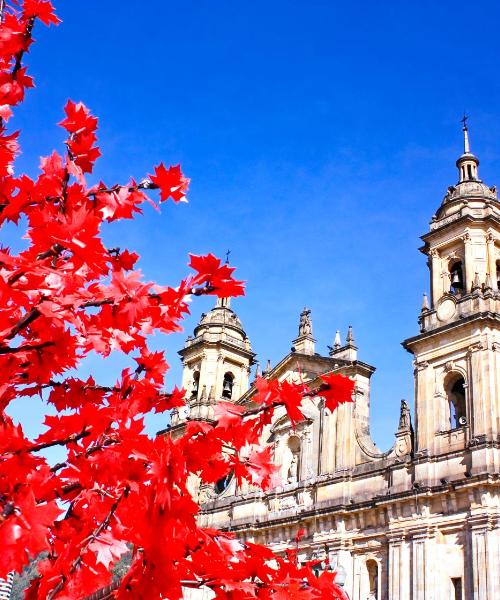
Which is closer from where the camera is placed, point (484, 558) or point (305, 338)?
point (484, 558)

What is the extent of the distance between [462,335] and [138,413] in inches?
745

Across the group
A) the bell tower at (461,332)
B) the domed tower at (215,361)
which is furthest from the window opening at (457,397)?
the domed tower at (215,361)

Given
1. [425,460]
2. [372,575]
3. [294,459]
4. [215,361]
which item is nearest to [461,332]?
[425,460]

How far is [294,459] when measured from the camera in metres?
27.0

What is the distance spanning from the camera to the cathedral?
63.2ft

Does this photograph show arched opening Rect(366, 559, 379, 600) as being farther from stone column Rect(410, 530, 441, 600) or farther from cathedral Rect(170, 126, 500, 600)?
stone column Rect(410, 530, 441, 600)

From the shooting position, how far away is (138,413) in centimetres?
405

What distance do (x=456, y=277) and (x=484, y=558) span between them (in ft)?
31.0

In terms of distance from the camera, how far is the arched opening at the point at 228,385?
33.8m

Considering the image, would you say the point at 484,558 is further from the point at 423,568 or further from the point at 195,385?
the point at 195,385

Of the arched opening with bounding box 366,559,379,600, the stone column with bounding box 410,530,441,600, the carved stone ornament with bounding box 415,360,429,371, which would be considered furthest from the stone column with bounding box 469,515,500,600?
the carved stone ornament with bounding box 415,360,429,371

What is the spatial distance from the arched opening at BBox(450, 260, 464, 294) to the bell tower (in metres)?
0.03

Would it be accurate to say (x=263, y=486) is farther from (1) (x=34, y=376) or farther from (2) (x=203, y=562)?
(1) (x=34, y=376)

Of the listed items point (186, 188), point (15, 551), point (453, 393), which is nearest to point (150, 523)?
point (15, 551)
